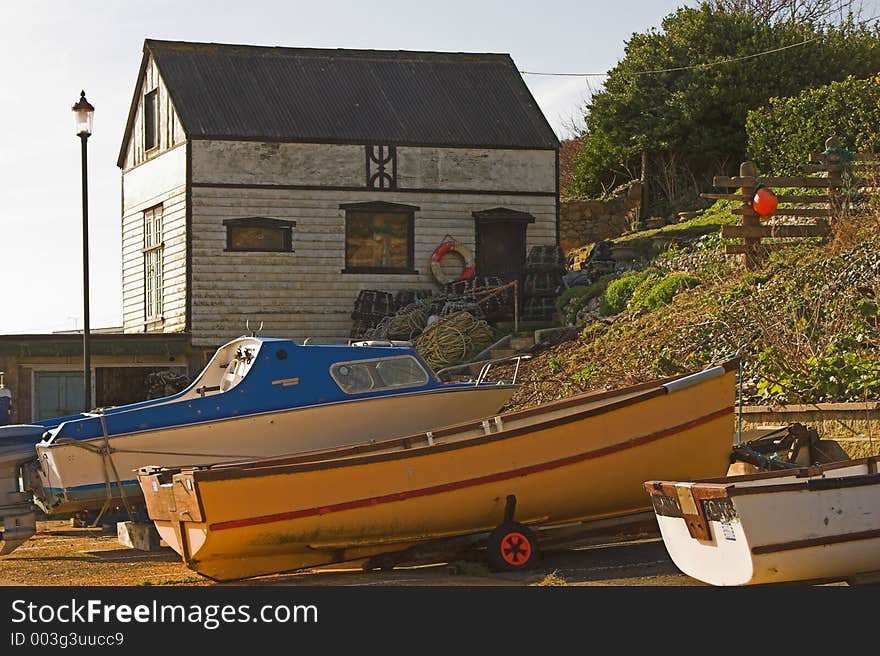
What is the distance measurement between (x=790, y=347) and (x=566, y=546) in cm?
482

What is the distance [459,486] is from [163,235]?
20.4 m

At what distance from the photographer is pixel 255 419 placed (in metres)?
15.2

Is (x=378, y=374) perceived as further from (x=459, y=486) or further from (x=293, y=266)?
(x=293, y=266)

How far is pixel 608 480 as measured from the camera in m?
12.2

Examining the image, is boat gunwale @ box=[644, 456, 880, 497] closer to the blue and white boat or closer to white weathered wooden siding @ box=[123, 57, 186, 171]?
the blue and white boat

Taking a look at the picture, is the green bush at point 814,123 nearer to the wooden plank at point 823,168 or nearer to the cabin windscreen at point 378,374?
the wooden plank at point 823,168

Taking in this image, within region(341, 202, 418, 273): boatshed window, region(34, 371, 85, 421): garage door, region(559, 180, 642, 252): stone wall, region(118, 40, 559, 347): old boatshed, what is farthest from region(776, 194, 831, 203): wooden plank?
region(559, 180, 642, 252): stone wall

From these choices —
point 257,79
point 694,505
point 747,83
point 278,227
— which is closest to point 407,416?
point 694,505

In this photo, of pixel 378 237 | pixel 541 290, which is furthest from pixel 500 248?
pixel 541 290

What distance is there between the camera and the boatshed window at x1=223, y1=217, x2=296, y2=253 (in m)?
29.5

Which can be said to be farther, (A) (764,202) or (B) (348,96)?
(B) (348,96)

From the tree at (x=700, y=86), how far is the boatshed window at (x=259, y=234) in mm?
10903

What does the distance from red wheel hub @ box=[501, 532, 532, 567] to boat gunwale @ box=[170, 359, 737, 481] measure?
845 mm

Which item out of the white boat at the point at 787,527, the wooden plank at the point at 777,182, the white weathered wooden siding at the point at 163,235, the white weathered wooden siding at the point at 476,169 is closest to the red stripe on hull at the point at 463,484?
the white boat at the point at 787,527
